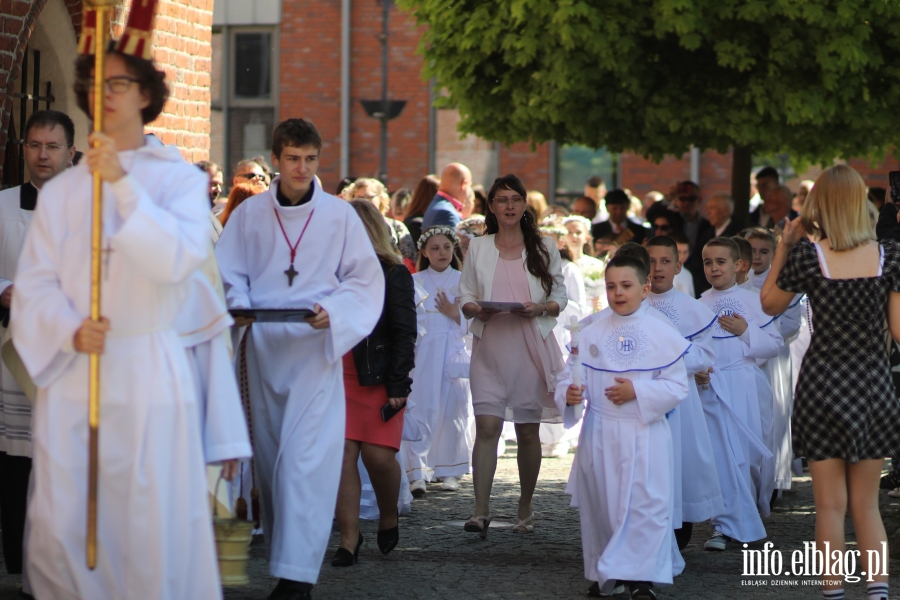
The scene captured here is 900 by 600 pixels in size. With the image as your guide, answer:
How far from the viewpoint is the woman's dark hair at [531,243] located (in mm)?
8086

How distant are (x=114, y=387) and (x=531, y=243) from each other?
405cm

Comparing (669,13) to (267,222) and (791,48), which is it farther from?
(267,222)

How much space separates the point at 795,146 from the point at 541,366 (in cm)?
548

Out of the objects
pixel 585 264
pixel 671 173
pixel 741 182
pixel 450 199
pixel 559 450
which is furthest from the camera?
pixel 671 173

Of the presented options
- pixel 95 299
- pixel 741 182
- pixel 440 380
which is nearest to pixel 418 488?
pixel 440 380

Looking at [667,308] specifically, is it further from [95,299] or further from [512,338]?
[95,299]

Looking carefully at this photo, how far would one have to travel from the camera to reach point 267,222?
6168 mm

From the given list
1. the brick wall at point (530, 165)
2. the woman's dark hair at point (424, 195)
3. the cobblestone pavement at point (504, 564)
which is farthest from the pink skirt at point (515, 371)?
the brick wall at point (530, 165)

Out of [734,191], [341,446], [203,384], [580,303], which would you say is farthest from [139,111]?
[734,191]

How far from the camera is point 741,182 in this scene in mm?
13805

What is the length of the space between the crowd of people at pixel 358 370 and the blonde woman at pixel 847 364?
0.03 feet

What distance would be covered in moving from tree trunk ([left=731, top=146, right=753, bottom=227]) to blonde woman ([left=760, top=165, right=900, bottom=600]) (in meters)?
7.74

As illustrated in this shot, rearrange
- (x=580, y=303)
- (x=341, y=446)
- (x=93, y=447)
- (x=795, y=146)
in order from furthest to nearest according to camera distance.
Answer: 1. (x=795, y=146)
2. (x=580, y=303)
3. (x=341, y=446)
4. (x=93, y=447)

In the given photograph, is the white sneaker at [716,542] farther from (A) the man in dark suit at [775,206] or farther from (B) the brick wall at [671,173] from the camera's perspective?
(B) the brick wall at [671,173]
